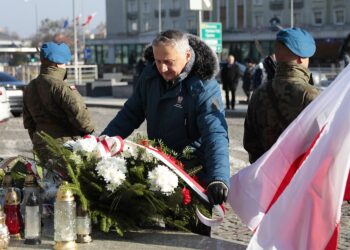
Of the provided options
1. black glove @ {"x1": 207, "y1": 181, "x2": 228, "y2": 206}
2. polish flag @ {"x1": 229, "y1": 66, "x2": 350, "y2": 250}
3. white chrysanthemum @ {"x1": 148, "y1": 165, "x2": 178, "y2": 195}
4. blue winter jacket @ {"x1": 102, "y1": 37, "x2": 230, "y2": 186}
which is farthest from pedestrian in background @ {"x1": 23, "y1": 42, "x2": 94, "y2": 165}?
polish flag @ {"x1": 229, "y1": 66, "x2": 350, "y2": 250}

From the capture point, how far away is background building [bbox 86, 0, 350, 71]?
3063 inches

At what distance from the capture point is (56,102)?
5996mm

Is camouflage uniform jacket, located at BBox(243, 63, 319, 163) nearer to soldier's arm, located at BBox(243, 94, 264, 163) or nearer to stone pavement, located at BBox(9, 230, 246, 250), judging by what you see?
soldier's arm, located at BBox(243, 94, 264, 163)

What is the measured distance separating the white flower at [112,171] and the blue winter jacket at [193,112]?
473 mm

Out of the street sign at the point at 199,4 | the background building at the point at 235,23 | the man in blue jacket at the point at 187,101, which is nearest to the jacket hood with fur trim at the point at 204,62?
the man in blue jacket at the point at 187,101

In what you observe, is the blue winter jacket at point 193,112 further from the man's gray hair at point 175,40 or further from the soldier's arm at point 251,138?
the soldier's arm at point 251,138

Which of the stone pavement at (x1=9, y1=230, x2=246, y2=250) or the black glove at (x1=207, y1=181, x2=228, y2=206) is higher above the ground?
the black glove at (x1=207, y1=181, x2=228, y2=206)

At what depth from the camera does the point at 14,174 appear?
14.1 ft

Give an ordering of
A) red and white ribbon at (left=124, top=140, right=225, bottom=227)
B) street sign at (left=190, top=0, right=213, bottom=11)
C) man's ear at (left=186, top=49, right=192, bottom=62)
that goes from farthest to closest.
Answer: street sign at (left=190, top=0, right=213, bottom=11) < man's ear at (left=186, top=49, right=192, bottom=62) < red and white ribbon at (left=124, top=140, right=225, bottom=227)

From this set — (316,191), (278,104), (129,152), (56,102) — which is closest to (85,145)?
(129,152)

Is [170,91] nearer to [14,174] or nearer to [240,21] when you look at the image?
[14,174]

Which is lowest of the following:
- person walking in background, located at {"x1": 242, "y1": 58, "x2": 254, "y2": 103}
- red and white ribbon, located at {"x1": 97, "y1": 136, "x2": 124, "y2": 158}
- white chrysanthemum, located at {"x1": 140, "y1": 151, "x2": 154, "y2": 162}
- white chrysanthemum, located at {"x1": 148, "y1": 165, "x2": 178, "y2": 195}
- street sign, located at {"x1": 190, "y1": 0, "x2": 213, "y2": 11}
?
person walking in background, located at {"x1": 242, "y1": 58, "x2": 254, "y2": 103}

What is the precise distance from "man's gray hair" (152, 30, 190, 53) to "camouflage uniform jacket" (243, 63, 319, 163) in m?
0.86

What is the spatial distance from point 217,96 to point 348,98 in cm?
90
